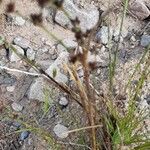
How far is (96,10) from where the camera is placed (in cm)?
230

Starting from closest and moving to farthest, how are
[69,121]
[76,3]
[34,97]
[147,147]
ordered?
[147,147], [69,121], [34,97], [76,3]

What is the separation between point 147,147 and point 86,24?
0.93 m

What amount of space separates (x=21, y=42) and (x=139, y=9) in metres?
0.68

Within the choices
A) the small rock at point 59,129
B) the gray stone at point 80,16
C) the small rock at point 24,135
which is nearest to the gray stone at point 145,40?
the gray stone at point 80,16

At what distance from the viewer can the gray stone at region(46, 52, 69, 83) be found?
80.8 inches

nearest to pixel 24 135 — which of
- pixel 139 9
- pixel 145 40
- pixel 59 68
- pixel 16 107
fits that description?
pixel 16 107

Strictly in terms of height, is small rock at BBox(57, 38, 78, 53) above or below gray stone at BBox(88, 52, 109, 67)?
below

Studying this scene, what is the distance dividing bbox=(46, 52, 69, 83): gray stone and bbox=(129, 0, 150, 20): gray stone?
0.48m

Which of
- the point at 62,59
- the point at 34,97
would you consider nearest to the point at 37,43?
the point at 62,59

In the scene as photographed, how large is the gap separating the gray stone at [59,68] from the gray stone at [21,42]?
205 millimetres

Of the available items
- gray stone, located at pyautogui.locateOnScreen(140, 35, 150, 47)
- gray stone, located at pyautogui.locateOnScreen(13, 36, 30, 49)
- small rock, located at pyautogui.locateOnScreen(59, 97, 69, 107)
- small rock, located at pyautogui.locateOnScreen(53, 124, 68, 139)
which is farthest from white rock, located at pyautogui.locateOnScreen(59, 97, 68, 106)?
gray stone, located at pyautogui.locateOnScreen(140, 35, 150, 47)

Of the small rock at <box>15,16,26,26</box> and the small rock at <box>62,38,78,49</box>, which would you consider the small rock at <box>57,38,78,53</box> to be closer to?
the small rock at <box>62,38,78,49</box>

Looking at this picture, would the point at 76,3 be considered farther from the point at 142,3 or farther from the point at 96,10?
the point at 142,3

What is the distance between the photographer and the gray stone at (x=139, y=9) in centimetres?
227
